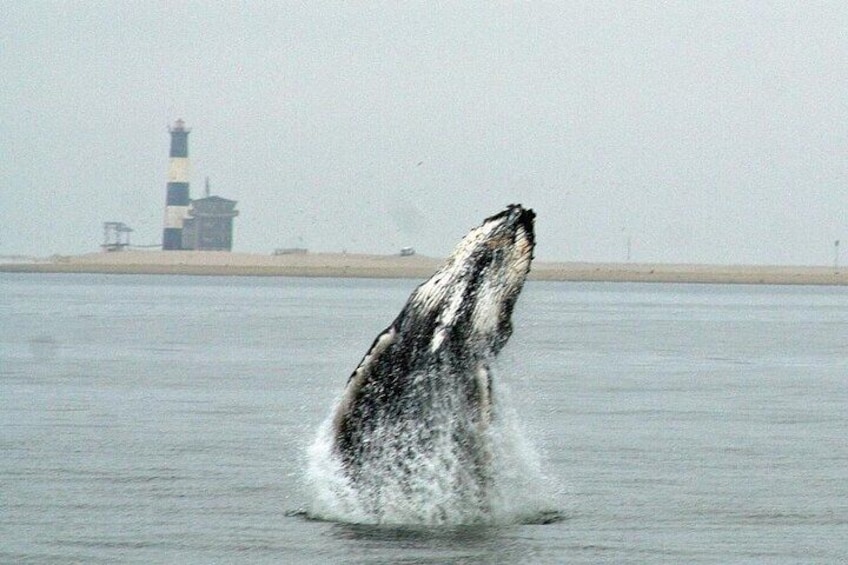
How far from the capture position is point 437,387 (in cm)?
1380

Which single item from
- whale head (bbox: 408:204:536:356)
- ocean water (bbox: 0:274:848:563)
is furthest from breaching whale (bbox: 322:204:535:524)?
ocean water (bbox: 0:274:848:563)

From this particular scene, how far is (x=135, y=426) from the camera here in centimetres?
2222

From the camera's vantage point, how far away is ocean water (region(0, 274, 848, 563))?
544 inches

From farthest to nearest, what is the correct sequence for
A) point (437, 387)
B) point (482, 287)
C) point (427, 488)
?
point (427, 488) < point (437, 387) < point (482, 287)

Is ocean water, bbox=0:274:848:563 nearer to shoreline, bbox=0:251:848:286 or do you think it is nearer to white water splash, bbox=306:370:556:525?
white water splash, bbox=306:370:556:525

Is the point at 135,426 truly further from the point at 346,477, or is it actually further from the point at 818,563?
the point at 818,563

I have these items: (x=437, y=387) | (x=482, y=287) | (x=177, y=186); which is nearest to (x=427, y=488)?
(x=437, y=387)

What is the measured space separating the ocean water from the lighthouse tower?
133m

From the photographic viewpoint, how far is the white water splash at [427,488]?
14.1 meters

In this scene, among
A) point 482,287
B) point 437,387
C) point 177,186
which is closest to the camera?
point 482,287

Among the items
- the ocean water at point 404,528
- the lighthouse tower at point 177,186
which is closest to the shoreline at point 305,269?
the lighthouse tower at point 177,186

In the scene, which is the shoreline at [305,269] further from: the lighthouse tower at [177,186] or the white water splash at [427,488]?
the white water splash at [427,488]

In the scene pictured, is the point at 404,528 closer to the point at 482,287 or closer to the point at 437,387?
the point at 437,387

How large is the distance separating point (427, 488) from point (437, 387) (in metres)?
0.94
